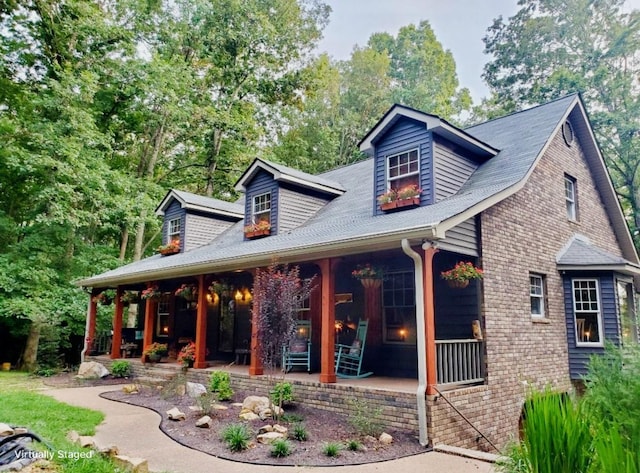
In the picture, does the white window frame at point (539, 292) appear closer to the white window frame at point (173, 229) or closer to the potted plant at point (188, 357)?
the potted plant at point (188, 357)

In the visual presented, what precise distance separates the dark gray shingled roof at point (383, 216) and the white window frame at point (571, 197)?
1746mm

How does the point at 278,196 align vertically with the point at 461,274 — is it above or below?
above

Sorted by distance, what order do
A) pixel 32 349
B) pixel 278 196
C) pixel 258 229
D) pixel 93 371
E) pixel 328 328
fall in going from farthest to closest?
1. pixel 32 349
2. pixel 93 371
3. pixel 258 229
4. pixel 278 196
5. pixel 328 328

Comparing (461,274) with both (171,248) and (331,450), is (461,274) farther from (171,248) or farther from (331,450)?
(171,248)

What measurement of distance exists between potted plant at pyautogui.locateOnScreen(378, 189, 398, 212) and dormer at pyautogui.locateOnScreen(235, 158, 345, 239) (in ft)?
10.5

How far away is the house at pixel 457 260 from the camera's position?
24.4 ft

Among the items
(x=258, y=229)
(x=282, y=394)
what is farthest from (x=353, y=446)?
(x=258, y=229)

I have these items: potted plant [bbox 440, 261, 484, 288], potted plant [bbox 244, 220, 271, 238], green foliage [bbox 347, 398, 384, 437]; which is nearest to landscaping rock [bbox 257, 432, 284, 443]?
green foliage [bbox 347, 398, 384, 437]

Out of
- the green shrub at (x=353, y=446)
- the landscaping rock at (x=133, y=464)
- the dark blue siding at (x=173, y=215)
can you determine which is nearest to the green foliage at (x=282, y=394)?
the green shrub at (x=353, y=446)

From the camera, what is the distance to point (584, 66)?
62.5 ft

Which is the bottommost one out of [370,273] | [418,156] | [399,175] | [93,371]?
[93,371]

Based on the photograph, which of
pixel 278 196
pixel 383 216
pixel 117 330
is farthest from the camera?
pixel 117 330

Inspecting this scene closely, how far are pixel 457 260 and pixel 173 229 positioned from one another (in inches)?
415

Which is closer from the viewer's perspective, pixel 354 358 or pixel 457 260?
pixel 457 260
